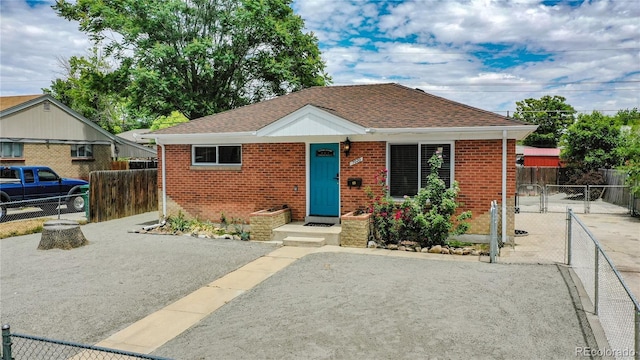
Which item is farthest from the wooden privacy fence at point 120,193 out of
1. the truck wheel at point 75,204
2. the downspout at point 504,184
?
the downspout at point 504,184

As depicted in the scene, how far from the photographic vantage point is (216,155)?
13.2 m

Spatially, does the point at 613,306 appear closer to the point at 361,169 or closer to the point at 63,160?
the point at 361,169

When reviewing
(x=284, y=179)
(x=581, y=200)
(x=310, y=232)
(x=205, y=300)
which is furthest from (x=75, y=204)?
(x=581, y=200)

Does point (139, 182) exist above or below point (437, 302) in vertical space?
above

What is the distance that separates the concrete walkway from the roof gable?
2903 mm

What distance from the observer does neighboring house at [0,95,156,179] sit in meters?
21.3

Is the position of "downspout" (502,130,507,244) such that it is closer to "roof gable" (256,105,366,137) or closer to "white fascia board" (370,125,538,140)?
"white fascia board" (370,125,538,140)

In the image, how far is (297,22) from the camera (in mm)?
27922

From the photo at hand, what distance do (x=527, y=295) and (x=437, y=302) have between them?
1.50 metres

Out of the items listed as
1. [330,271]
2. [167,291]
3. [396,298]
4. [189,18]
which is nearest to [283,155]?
[330,271]

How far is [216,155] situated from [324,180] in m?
3.43

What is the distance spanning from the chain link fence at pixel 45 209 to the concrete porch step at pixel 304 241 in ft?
26.4

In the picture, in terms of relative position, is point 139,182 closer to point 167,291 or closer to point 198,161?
point 198,161

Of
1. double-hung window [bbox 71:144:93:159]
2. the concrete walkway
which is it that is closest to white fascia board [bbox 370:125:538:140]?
the concrete walkway
